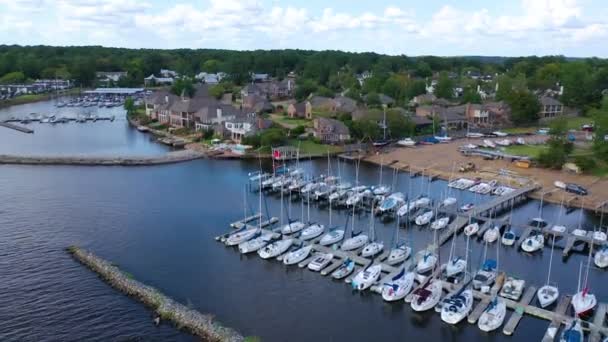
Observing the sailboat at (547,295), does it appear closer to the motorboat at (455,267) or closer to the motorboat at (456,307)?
the motorboat at (456,307)

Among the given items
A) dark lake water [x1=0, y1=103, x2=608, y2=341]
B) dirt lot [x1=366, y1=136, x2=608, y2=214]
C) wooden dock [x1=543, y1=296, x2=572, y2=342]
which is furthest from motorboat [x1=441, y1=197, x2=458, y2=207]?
wooden dock [x1=543, y1=296, x2=572, y2=342]

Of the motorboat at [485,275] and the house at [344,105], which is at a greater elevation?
the house at [344,105]

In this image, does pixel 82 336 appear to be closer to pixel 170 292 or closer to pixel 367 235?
pixel 170 292

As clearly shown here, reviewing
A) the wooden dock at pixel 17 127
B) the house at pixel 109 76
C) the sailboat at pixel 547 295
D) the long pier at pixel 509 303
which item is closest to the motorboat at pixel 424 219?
the long pier at pixel 509 303

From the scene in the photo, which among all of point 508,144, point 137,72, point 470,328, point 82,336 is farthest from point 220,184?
point 137,72

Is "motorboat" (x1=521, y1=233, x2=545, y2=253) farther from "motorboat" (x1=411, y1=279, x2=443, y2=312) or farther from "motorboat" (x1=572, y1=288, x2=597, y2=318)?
"motorboat" (x1=411, y1=279, x2=443, y2=312)

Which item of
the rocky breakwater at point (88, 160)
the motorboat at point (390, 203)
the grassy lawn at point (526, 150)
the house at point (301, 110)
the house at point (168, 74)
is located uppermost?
the house at point (168, 74)
